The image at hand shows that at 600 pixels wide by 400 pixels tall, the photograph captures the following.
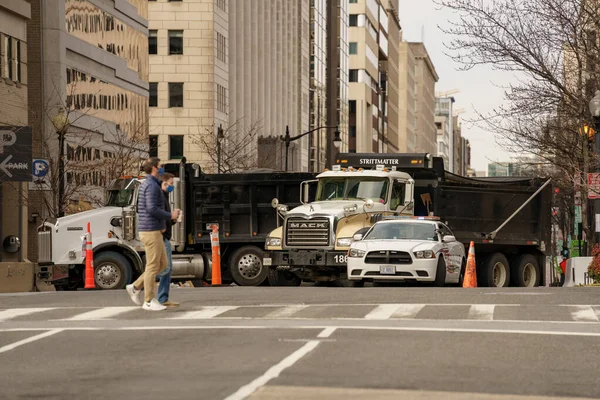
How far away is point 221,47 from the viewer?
88375 millimetres

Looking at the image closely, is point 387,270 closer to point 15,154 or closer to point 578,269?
point 578,269

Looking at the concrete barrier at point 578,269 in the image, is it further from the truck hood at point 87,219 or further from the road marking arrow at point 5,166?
the road marking arrow at point 5,166

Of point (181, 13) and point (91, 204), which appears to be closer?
point (91, 204)

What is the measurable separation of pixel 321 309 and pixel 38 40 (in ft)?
127

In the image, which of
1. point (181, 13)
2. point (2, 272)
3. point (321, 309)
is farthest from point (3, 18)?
point (181, 13)

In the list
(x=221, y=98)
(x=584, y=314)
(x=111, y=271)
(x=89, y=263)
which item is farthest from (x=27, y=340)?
(x=221, y=98)

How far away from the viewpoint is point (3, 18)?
158 ft

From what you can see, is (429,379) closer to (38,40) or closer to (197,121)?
(38,40)

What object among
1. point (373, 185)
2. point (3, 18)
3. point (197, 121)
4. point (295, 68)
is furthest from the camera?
point (295, 68)

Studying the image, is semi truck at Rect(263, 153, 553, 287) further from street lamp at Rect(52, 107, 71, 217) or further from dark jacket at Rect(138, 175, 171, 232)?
dark jacket at Rect(138, 175, 171, 232)

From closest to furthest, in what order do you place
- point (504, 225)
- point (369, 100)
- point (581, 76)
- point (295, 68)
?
1. point (504, 225)
2. point (581, 76)
3. point (295, 68)
4. point (369, 100)

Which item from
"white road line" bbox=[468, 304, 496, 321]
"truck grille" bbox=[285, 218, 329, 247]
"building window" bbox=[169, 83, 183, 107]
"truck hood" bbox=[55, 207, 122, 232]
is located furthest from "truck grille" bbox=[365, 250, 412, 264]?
"building window" bbox=[169, 83, 183, 107]

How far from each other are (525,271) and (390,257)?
9.05 meters

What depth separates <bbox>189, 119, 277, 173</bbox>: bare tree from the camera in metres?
70.4
